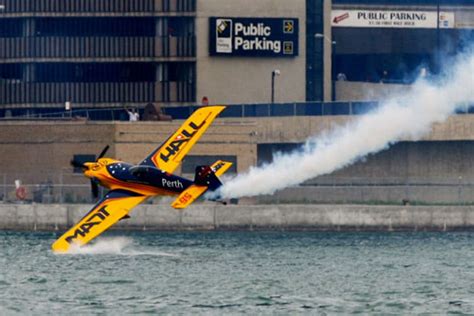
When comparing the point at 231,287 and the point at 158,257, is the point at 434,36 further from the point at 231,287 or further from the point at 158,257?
the point at 231,287

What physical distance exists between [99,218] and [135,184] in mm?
2891

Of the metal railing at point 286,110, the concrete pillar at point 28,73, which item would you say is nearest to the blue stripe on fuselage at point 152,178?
the metal railing at point 286,110

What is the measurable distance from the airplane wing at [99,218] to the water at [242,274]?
152cm

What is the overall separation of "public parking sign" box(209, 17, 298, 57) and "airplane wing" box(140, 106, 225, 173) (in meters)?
31.6

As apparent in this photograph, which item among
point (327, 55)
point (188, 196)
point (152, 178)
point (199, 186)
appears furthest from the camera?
point (327, 55)

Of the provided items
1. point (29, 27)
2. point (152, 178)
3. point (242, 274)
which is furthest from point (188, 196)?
point (29, 27)

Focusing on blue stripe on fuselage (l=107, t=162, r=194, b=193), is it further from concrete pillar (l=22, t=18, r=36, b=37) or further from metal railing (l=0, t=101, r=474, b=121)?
concrete pillar (l=22, t=18, r=36, b=37)

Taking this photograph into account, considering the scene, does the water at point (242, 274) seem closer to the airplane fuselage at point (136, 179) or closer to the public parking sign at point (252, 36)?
the airplane fuselage at point (136, 179)

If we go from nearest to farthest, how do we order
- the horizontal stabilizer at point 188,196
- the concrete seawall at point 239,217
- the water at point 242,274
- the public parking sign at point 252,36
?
the water at point 242,274 → the horizontal stabilizer at point 188,196 → the concrete seawall at point 239,217 → the public parking sign at point 252,36

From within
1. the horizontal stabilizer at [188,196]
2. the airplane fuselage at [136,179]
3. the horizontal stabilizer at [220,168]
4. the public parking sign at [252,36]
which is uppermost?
the public parking sign at [252,36]

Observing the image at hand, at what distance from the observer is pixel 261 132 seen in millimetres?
129875

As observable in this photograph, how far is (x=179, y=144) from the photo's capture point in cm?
10638

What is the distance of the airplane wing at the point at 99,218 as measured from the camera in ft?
324

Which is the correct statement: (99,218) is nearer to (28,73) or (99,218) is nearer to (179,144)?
(179,144)
